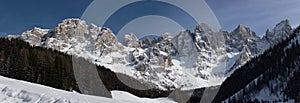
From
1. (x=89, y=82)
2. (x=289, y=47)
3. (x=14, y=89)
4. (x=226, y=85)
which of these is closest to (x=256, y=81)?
(x=289, y=47)

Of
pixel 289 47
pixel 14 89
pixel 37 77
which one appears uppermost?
pixel 289 47

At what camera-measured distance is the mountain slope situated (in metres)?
117

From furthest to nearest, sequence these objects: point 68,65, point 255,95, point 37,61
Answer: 1. point 255,95
2. point 68,65
3. point 37,61

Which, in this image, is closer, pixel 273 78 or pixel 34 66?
pixel 34 66

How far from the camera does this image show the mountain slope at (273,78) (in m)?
117

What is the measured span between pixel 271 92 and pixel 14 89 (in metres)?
106

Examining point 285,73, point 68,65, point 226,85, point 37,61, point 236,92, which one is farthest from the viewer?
point 226,85

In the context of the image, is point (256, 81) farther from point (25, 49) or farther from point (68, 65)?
point (25, 49)

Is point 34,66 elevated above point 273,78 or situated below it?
below

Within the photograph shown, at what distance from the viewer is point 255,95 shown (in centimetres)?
13000

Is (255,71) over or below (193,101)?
over

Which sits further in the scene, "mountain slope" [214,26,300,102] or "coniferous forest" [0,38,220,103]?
"mountain slope" [214,26,300,102]

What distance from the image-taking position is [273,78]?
4980 inches

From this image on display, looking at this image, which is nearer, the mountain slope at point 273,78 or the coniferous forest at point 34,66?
the coniferous forest at point 34,66
